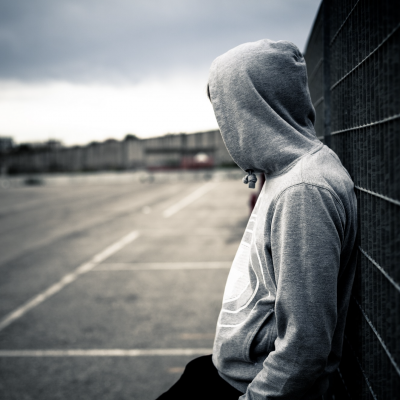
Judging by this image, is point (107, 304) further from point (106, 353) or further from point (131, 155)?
point (131, 155)

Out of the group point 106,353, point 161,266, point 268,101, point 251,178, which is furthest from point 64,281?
point 268,101

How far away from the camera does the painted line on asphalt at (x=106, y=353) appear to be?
416cm

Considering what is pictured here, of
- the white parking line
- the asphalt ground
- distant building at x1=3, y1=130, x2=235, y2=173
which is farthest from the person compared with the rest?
distant building at x1=3, y1=130, x2=235, y2=173

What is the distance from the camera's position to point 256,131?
1.49 metres

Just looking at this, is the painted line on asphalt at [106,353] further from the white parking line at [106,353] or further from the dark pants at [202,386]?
the dark pants at [202,386]

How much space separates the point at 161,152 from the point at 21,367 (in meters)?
42.1

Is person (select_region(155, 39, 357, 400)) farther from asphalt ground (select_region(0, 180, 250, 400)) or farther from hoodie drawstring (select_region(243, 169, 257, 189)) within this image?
asphalt ground (select_region(0, 180, 250, 400))

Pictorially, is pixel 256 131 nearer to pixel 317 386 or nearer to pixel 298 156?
pixel 298 156

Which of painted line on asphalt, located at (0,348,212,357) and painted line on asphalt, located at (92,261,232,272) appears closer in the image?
painted line on asphalt, located at (0,348,212,357)

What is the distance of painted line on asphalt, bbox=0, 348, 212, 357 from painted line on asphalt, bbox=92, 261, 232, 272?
3077 mm

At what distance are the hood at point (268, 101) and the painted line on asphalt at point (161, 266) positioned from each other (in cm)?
593

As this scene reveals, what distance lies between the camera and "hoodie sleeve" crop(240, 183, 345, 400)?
125 cm

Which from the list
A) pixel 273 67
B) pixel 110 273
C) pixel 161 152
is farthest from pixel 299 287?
pixel 161 152

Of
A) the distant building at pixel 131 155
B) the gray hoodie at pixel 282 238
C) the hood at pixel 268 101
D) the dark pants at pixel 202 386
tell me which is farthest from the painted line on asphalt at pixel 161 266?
the distant building at pixel 131 155
